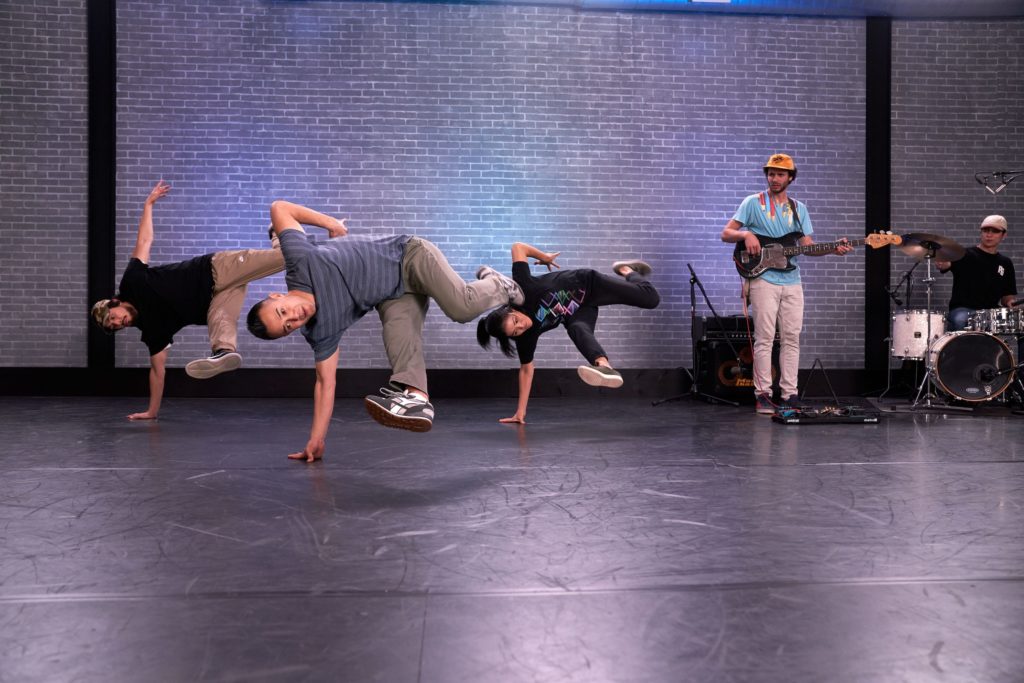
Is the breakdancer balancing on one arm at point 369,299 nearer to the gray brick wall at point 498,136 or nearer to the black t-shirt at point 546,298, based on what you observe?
the black t-shirt at point 546,298

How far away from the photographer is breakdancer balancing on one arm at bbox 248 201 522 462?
135 inches

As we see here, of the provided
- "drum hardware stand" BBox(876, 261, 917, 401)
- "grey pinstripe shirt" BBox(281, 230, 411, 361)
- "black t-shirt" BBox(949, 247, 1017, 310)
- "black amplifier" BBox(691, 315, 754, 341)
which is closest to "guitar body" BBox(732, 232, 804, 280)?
"black amplifier" BBox(691, 315, 754, 341)

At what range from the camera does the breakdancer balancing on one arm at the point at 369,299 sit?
135 inches

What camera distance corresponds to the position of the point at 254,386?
7.47 metres

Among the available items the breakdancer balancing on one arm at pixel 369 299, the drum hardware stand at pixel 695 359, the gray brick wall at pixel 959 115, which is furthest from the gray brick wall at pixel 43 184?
the gray brick wall at pixel 959 115

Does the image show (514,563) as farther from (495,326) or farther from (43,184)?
(43,184)

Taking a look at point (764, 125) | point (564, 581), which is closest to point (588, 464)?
point (564, 581)

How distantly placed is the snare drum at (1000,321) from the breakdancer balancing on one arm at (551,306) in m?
2.33

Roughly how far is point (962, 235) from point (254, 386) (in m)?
6.39

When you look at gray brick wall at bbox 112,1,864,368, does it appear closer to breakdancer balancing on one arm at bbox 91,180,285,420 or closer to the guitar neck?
the guitar neck

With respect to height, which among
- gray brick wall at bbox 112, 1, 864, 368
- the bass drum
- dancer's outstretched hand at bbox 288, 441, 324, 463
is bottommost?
dancer's outstretched hand at bbox 288, 441, 324, 463

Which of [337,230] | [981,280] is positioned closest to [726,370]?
[981,280]

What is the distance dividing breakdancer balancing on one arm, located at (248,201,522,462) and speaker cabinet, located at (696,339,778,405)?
3526mm

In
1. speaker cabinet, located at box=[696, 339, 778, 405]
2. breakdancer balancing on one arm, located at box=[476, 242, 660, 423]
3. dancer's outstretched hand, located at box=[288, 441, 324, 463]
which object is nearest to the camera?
dancer's outstretched hand, located at box=[288, 441, 324, 463]
